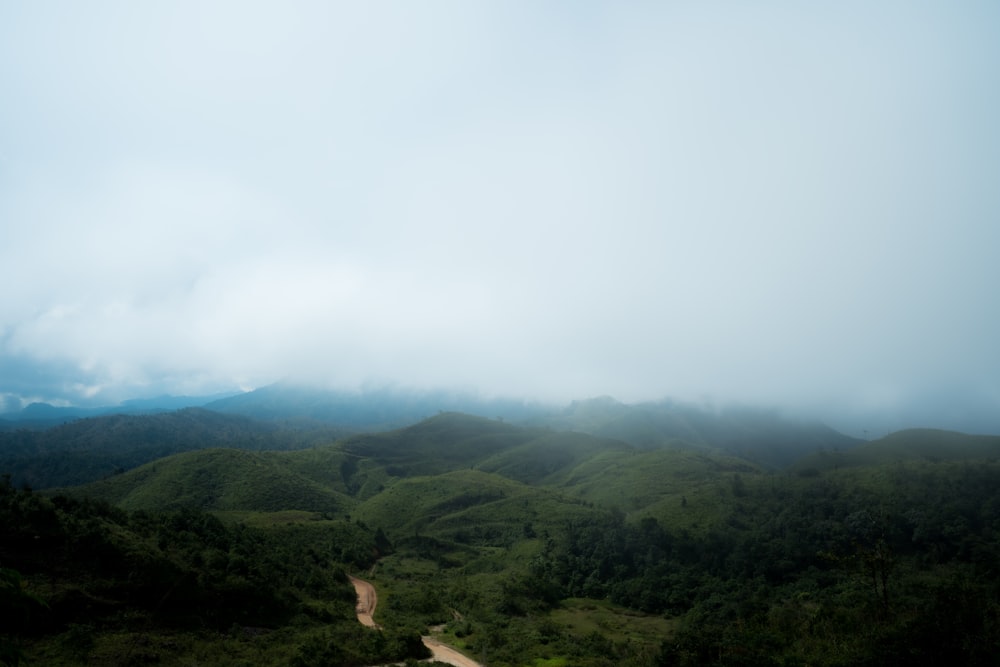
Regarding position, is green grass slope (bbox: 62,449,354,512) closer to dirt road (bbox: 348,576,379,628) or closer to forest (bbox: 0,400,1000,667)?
forest (bbox: 0,400,1000,667)

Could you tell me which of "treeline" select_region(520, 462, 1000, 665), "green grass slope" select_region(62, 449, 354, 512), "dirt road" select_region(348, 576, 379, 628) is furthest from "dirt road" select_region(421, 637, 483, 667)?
"green grass slope" select_region(62, 449, 354, 512)

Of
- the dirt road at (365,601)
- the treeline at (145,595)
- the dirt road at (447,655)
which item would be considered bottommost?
the dirt road at (365,601)

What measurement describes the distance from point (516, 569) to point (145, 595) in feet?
240

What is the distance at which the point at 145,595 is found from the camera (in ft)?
151

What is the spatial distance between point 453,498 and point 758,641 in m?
126

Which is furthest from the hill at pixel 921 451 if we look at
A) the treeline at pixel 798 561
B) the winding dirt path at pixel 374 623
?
the winding dirt path at pixel 374 623

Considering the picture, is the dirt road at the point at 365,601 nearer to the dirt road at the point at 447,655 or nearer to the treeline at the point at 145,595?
the treeline at the point at 145,595

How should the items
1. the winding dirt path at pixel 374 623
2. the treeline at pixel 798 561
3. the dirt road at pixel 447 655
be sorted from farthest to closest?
the winding dirt path at pixel 374 623 → the dirt road at pixel 447 655 → the treeline at pixel 798 561

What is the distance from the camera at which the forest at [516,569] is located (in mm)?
42125

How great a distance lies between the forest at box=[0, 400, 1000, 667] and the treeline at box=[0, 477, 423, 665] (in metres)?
0.21

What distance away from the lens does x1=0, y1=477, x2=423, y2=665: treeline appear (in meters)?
39.5

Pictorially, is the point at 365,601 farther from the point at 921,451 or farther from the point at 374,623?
the point at 921,451

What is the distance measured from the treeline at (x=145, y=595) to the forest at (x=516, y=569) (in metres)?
0.21

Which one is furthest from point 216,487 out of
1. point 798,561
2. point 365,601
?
point 798,561
